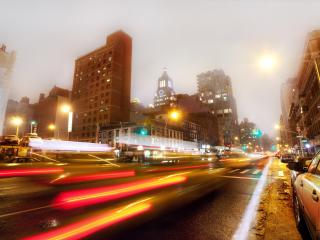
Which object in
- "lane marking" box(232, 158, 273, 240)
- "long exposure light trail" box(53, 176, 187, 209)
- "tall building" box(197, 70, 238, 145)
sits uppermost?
"tall building" box(197, 70, 238, 145)

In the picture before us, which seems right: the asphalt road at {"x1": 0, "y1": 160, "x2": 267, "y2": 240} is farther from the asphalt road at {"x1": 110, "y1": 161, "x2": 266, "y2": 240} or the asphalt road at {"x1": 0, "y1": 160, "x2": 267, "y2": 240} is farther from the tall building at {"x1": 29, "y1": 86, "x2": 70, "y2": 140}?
the tall building at {"x1": 29, "y1": 86, "x2": 70, "y2": 140}

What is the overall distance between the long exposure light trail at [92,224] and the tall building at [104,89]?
8050 centimetres

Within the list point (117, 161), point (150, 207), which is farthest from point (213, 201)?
point (117, 161)

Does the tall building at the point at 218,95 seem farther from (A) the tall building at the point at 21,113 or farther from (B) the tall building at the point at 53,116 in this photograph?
(A) the tall building at the point at 21,113

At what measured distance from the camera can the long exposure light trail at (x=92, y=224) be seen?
13.9 ft

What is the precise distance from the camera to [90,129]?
3548 inches

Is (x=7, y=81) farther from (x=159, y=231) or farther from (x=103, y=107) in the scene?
(x=159, y=231)

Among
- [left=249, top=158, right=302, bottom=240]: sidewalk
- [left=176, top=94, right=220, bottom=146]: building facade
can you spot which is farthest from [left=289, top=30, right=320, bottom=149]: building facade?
[left=176, top=94, right=220, bottom=146]: building facade

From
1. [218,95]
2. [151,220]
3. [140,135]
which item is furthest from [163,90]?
[151,220]

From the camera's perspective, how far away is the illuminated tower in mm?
71812

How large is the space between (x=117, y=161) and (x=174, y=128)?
55049 millimetres

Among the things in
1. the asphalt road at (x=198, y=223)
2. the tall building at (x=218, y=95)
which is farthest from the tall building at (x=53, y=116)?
the asphalt road at (x=198, y=223)

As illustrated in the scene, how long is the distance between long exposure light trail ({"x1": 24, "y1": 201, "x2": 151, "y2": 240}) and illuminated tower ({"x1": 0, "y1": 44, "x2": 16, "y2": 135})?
267 feet

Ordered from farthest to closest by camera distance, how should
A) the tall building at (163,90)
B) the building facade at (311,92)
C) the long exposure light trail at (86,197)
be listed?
the tall building at (163,90), the building facade at (311,92), the long exposure light trail at (86,197)
